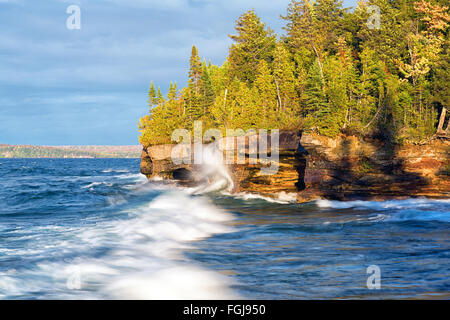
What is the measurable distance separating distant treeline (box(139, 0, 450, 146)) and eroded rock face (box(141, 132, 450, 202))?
160 centimetres

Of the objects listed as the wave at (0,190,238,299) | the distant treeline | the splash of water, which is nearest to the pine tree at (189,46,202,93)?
the distant treeline

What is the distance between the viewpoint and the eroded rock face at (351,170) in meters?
35.5

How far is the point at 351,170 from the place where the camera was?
37875 mm

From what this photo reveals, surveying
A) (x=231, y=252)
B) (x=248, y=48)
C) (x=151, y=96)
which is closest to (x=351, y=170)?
(x=231, y=252)

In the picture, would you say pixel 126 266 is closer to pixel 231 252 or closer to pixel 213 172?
pixel 231 252

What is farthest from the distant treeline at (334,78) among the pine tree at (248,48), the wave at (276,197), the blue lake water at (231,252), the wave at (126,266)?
the wave at (126,266)

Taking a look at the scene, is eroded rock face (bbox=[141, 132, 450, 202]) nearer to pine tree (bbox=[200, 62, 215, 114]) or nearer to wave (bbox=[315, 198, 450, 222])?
wave (bbox=[315, 198, 450, 222])

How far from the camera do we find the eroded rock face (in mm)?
35531

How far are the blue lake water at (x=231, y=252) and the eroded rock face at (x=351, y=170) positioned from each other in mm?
3369

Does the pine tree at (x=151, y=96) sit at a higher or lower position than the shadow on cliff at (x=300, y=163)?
higher

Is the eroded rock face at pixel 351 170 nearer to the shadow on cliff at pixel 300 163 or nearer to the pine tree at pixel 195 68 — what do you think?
the shadow on cliff at pixel 300 163

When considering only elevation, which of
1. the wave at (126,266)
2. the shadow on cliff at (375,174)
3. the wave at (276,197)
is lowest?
the wave at (276,197)

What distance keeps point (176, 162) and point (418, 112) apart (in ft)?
110
